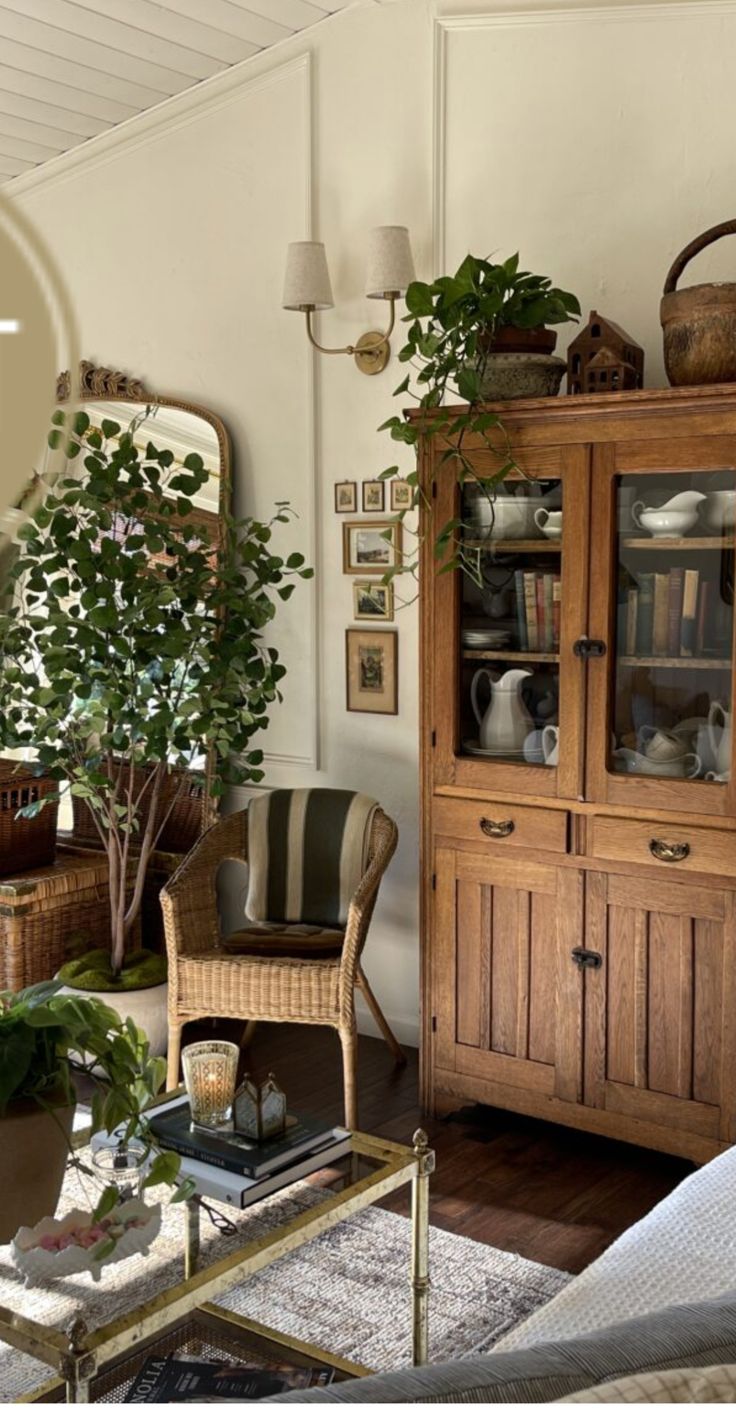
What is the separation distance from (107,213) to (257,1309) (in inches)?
144

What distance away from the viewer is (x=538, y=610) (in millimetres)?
3238

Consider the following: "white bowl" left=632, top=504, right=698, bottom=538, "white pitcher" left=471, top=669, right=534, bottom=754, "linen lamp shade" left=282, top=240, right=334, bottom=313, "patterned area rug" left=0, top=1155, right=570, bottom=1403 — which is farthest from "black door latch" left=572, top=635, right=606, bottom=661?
"linen lamp shade" left=282, top=240, right=334, bottom=313

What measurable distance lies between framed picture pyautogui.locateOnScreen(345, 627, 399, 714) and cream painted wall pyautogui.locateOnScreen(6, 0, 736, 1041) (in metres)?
0.04

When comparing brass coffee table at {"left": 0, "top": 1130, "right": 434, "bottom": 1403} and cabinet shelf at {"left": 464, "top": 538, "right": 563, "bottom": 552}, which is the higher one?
cabinet shelf at {"left": 464, "top": 538, "right": 563, "bottom": 552}

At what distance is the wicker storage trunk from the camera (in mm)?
3994

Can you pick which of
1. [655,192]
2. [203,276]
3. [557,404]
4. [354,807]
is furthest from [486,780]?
[203,276]

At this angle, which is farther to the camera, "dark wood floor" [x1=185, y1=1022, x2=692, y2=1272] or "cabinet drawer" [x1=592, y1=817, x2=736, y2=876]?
"cabinet drawer" [x1=592, y1=817, x2=736, y2=876]

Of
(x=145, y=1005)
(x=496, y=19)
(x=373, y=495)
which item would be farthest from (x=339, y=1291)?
(x=496, y=19)

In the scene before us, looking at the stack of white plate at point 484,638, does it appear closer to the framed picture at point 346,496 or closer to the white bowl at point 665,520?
the white bowl at point 665,520

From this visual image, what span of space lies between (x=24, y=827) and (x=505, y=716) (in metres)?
1.71

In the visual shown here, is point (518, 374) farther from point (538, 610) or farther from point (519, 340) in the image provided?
point (538, 610)

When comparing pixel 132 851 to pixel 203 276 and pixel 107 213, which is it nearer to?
pixel 203 276

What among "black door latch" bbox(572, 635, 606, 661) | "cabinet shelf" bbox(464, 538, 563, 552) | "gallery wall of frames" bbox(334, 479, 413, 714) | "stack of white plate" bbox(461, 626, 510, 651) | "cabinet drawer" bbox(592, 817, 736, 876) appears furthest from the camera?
"gallery wall of frames" bbox(334, 479, 413, 714)

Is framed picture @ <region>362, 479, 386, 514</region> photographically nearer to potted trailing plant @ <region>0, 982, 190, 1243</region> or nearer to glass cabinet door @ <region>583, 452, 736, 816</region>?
glass cabinet door @ <region>583, 452, 736, 816</region>
